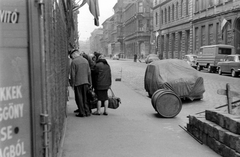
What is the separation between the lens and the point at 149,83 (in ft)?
44.0

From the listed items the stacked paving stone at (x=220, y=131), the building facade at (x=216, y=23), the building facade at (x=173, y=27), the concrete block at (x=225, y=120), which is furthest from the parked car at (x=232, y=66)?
the building facade at (x=173, y=27)

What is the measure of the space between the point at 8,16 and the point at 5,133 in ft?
2.61

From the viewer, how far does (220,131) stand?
5.80m

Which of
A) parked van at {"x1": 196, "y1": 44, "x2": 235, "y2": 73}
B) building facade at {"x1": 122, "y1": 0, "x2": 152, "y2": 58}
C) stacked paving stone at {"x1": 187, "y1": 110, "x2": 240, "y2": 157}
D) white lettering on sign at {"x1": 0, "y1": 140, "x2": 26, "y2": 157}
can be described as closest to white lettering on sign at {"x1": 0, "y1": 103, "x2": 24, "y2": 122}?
white lettering on sign at {"x1": 0, "y1": 140, "x2": 26, "y2": 157}

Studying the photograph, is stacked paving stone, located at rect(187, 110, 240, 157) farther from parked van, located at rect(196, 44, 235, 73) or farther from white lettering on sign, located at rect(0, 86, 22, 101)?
parked van, located at rect(196, 44, 235, 73)

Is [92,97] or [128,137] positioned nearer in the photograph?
[128,137]

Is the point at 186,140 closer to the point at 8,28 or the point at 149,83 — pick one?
the point at 8,28

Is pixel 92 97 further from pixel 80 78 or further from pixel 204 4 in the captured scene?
pixel 204 4

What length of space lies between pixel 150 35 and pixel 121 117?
70125mm

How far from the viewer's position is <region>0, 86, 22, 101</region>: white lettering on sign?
231 centimetres

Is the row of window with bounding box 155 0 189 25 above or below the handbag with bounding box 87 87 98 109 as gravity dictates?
above

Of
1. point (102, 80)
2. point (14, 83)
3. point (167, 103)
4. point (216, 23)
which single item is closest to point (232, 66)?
point (216, 23)

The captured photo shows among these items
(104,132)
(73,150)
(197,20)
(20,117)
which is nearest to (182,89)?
(104,132)

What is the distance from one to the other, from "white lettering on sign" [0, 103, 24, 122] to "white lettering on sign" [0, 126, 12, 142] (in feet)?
0.24
